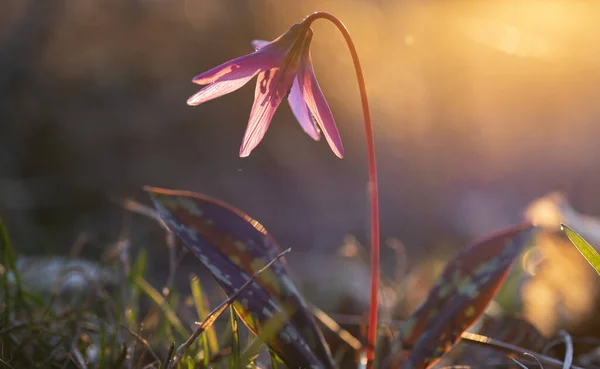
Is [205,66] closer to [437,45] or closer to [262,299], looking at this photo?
[437,45]

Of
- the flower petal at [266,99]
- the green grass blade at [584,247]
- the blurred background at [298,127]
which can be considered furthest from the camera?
the blurred background at [298,127]

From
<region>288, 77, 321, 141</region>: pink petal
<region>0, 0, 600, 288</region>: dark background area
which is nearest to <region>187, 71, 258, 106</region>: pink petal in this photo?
<region>288, 77, 321, 141</region>: pink petal

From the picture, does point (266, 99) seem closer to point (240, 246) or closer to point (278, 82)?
point (278, 82)

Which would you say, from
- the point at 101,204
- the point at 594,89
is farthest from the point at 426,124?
the point at 101,204

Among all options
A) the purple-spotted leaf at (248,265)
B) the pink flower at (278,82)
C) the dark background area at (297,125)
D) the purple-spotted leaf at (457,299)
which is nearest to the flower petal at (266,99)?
the pink flower at (278,82)

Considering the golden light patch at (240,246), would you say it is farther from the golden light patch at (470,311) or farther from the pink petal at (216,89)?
the golden light patch at (470,311)

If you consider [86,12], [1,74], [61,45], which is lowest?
[1,74]
